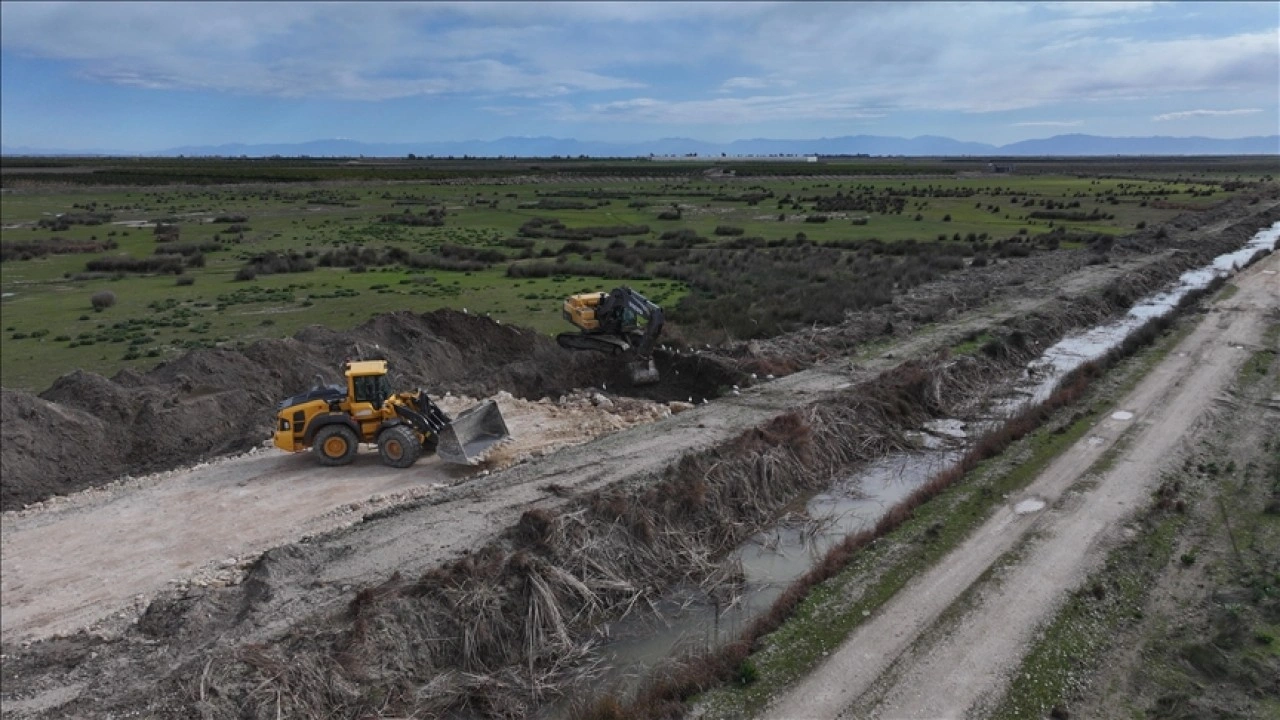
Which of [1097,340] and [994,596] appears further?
[1097,340]

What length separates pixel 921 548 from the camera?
14203mm

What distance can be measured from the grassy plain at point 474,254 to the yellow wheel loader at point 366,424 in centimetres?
1185

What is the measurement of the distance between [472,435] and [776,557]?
28.2ft

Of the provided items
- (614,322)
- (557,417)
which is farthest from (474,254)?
(557,417)

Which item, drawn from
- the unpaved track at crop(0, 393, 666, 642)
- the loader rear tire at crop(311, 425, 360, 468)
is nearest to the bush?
the unpaved track at crop(0, 393, 666, 642)

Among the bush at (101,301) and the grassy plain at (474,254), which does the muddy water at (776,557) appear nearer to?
the grassy plain at (474,254)

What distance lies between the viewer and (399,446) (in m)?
19.0

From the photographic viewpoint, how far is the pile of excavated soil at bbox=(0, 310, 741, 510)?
20047 mm

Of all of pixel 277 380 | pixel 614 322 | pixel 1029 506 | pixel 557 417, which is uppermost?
pixel 614 322

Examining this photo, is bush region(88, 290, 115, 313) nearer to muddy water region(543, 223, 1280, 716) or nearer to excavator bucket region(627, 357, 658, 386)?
excavator bucket region(627, 357, 658, 386)

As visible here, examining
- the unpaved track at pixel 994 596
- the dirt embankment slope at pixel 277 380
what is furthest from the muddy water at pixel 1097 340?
the dirt embankment slope at pixel 277 380

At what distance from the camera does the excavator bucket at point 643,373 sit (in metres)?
26.3

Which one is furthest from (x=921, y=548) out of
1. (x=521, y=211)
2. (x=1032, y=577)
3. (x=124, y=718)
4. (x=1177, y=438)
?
(x=521, y=211)

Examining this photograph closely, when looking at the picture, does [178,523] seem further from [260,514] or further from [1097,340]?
[1097,340]
